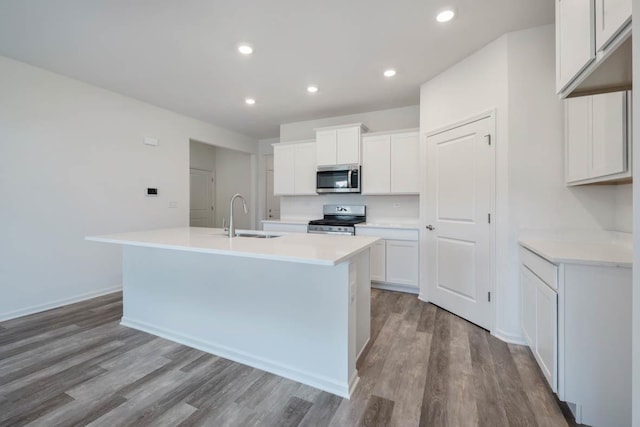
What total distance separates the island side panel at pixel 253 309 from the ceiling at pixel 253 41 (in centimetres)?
183

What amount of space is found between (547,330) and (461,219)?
1.30 meters

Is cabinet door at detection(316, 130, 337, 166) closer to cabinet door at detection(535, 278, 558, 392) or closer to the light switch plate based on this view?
the light switch plate

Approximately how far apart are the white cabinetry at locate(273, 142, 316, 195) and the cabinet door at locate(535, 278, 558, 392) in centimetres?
327

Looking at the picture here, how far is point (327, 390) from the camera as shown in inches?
68.1

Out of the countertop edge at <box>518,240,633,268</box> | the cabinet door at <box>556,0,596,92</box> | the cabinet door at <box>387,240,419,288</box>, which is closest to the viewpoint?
the cabinet door at <box>556,0,596,92</box>

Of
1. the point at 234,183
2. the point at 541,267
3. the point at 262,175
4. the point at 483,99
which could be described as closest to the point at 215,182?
the point at 234,183

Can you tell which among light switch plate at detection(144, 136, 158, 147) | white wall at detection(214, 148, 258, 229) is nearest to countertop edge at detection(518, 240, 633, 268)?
light switch plate at detection(144, 136, 158, 147)

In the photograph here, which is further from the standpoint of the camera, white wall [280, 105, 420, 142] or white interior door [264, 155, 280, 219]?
white interior door [264, 155, 280, 219]

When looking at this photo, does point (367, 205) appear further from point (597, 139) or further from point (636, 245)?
point (636, 245)

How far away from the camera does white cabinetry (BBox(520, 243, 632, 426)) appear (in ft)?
→ 4.47

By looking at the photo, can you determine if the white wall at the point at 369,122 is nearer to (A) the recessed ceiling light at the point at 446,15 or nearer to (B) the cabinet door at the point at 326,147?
(B) the cabinet door at the point at 326,147

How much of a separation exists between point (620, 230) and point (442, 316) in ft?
5.13

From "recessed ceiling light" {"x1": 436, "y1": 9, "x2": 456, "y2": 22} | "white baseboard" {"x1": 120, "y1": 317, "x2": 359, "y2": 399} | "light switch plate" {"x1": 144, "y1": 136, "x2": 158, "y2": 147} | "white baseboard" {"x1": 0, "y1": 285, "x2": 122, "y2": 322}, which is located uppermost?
"recessed ceiling light" {"x1": 436, "y1": 9, "x2": 456, "y2": 22}

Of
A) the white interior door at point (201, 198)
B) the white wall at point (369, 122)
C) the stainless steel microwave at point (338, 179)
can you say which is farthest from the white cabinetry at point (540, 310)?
the white interior door at point (201, 198)
